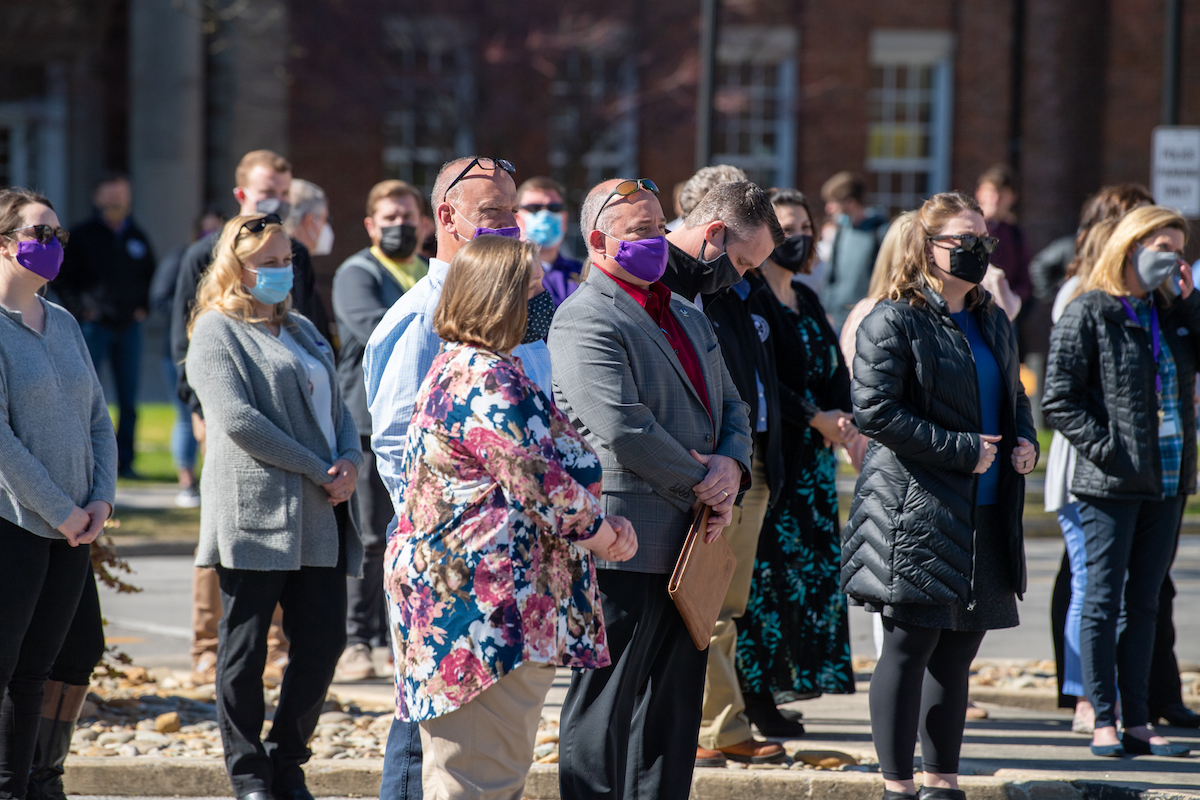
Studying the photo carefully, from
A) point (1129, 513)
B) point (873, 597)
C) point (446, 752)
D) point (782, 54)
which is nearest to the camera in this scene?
point (446, 752)

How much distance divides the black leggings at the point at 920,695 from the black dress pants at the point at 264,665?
6.00 feet

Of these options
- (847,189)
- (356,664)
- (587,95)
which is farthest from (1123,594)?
(587,95)

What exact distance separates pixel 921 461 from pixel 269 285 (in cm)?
227

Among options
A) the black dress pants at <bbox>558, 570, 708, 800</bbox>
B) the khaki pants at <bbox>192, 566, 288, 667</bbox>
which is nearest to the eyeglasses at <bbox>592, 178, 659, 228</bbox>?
the black dress pants at <bbox>558, 570, 708, 800</bbox>

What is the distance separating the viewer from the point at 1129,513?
5.47 m

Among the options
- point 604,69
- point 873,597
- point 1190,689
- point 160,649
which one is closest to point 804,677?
point 873,597

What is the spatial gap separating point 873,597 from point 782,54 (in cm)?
1707

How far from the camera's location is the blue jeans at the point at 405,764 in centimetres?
405

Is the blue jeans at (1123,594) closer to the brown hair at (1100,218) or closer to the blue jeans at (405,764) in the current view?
the brown hair at (1100,218)

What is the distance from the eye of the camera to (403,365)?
4.06 m

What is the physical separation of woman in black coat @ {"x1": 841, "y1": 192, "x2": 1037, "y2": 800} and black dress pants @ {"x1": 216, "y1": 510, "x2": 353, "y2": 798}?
1.77 meters

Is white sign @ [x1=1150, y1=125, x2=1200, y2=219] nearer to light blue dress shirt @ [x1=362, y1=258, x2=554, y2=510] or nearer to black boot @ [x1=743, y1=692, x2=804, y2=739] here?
black boot @ [x1=743, y1=692, x2=804, y2=739]

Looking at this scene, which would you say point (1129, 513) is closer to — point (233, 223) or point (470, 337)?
→ point (470, 337)

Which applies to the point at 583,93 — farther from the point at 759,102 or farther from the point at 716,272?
the point at 716,272
